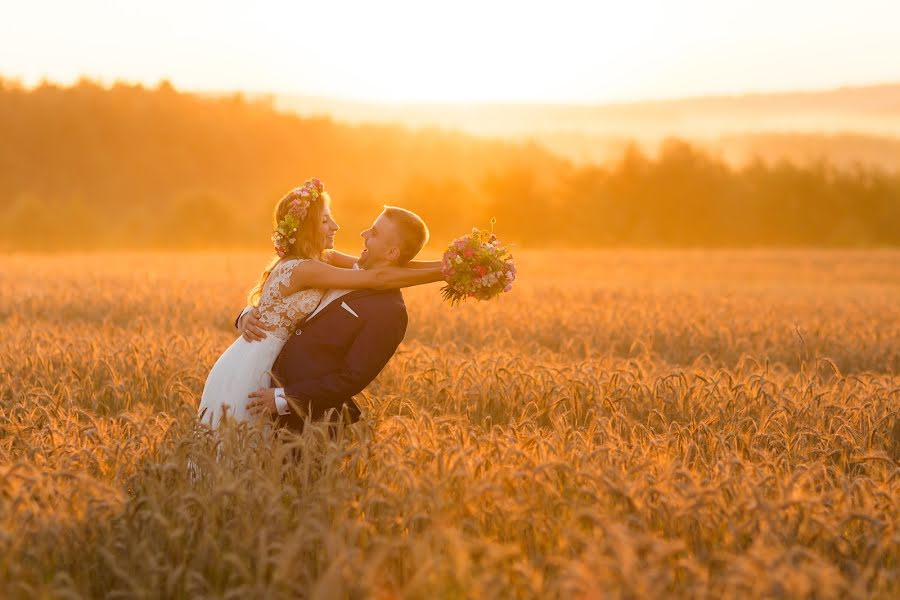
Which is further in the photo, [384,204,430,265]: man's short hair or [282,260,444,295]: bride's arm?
[384,204,430,265]: man's short hair

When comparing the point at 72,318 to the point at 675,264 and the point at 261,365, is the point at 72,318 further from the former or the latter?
the point at 675,264

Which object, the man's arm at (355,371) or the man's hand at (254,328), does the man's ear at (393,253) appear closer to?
the man's arm at (355,371)

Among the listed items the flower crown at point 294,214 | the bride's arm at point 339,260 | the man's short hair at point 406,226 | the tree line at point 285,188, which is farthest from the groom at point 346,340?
the tree line at point 285,188

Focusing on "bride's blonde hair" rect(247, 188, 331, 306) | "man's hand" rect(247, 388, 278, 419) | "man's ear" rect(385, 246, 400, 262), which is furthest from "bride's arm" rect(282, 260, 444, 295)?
"man's hand" rect(247, 388, 278, 419)

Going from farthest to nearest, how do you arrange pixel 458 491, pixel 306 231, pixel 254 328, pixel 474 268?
pixel 306 231 → pixel 254 328 → pixel 474 268 → pixel 458 491

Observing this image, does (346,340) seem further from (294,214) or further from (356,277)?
(294,214)

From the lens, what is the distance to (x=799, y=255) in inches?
1615

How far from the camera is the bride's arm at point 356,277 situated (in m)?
5.07

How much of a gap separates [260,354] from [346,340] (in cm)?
51

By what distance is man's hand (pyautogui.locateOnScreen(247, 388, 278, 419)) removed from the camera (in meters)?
4.93

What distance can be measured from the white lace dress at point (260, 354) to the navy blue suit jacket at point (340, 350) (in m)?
0.08

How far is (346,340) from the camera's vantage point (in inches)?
204

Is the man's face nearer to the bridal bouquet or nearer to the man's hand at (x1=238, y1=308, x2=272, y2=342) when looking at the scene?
the bridal bouquet

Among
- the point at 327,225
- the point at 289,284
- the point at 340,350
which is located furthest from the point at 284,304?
the point at 327,225
